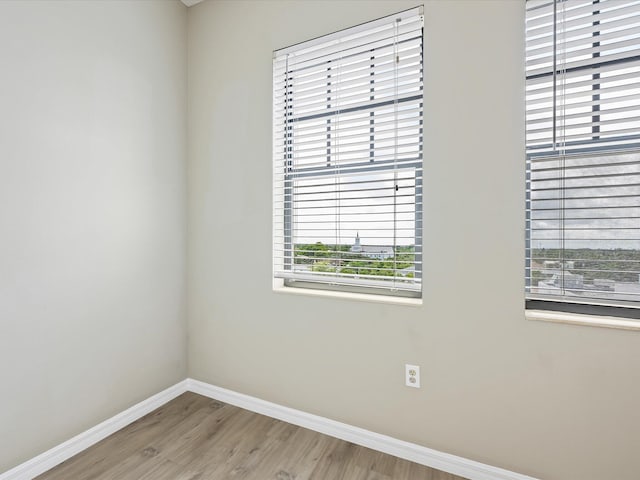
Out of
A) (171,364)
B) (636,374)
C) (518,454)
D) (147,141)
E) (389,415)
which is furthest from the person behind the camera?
(171,364)

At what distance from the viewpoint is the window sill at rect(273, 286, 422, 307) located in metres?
1.81

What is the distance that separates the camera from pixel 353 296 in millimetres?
1948

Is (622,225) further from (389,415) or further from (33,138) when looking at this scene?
(33,138)

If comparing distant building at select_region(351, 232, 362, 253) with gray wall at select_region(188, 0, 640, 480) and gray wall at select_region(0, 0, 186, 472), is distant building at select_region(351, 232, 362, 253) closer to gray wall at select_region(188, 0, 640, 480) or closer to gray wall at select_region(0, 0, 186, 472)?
gray wall at select_region(188, 0, 640, 480)

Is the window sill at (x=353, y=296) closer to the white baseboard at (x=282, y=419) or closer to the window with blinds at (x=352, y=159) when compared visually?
the window with blinds at (x=352, y=159)

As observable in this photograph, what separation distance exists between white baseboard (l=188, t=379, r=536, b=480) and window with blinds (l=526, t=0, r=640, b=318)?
82 cm

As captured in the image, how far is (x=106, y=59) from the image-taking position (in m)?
1.96

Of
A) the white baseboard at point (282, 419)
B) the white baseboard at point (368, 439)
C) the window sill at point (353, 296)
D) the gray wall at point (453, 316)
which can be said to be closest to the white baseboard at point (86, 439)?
the white baseboard at point (282, 419)

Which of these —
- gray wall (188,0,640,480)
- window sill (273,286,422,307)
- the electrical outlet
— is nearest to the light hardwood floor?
gray wall (188,0,640,480)

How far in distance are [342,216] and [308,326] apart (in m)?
0.69

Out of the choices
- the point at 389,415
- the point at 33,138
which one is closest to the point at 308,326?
the point at 389,415

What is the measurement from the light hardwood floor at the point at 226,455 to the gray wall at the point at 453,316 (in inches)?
6.3

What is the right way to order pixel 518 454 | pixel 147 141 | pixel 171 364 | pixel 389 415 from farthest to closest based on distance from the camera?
pixel 171 364 → pixel 147 141 → pixel 389 415 → pixel 518 454

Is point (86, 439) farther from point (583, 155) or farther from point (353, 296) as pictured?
point (583, 155)
